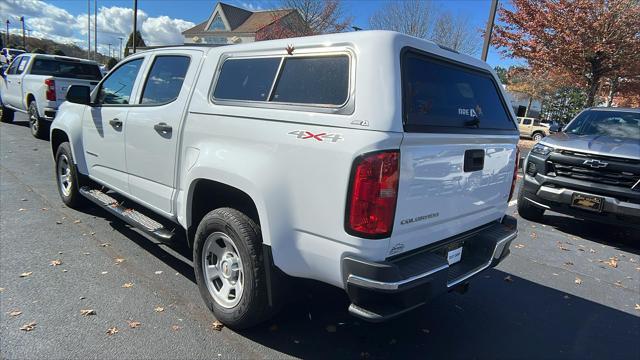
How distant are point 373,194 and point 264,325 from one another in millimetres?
1528

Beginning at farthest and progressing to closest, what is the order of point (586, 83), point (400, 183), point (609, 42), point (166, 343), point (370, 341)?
point (586, 83) → point (609, 42) → point (370, 341) → point (166, 343) → point (400, 183)

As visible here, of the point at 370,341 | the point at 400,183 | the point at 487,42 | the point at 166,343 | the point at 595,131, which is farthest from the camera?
the point at 487,42

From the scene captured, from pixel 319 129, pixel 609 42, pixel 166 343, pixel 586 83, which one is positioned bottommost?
pixel 166 343

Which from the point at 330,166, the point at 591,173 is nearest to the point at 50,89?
the point at 330,166

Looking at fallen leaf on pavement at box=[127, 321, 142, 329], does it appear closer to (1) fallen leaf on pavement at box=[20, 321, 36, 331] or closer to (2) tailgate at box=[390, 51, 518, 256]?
(1) fallen leaf on pavement at box=[20, 321, 36, 331]

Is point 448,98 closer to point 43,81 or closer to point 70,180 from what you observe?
point 70,180

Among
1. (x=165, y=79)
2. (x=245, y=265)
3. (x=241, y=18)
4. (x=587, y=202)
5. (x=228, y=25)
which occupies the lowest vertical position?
(x=245, y=265)

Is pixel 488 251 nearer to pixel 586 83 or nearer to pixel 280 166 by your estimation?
pixel 280 166

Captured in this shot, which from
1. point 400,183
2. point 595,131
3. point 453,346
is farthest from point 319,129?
point 595,131

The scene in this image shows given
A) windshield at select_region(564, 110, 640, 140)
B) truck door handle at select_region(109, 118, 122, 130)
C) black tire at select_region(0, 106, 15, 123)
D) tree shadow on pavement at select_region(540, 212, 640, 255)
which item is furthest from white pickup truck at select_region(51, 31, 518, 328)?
black tire at select_region(0, 106, 15, 123)

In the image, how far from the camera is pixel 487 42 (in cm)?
1122

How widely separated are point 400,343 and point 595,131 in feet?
18.0

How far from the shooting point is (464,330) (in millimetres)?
3352

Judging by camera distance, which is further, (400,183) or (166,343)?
(166,343)
